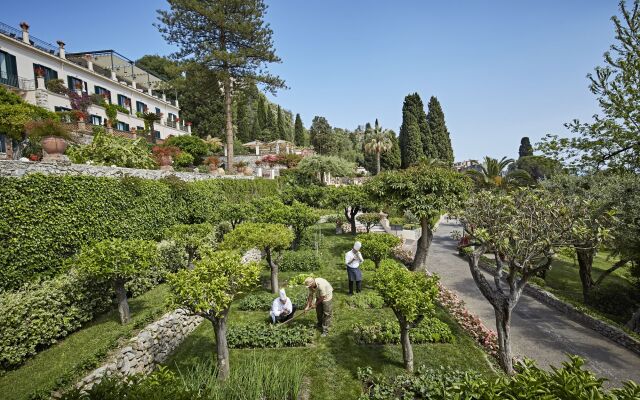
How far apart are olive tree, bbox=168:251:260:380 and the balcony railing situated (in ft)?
94.1

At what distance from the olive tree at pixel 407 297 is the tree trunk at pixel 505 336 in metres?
1.85

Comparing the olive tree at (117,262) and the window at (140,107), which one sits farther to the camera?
the window at (140,107)

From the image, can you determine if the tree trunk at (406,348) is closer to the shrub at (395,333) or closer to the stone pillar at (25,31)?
the shrub at (395,333)

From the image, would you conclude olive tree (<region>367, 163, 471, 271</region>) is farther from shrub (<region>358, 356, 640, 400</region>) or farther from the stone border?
shrub (<region>358, 356, 640, 400</region>)

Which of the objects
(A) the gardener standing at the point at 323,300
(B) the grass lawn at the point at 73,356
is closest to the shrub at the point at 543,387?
(A) the gardener standing at the point at 323,300

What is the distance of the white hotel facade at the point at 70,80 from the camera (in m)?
24.3

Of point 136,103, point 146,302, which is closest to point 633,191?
point 146,302

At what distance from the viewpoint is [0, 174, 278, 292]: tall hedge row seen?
930 cm

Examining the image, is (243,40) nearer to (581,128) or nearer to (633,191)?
(581,128)

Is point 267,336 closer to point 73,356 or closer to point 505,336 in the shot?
point 73,356

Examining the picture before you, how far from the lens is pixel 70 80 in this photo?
29531 mm

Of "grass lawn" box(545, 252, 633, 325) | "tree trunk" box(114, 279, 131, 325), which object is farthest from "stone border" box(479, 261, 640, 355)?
"tree trunk" box(114, 279, 131, 325)

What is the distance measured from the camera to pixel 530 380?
3.52m

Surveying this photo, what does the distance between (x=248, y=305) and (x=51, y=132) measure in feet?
39.3
